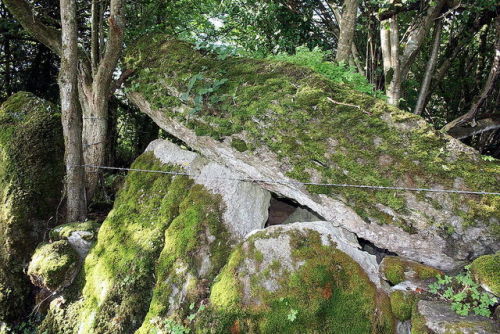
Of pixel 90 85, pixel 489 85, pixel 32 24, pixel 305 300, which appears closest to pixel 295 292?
pixel 305 300

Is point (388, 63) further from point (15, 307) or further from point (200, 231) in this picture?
point (15, 307)

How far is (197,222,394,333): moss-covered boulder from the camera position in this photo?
3.11 meters

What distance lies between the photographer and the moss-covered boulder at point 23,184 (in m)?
4.63

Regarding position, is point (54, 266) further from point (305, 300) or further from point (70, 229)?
point (305, 300)

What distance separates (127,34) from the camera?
21.7 ft

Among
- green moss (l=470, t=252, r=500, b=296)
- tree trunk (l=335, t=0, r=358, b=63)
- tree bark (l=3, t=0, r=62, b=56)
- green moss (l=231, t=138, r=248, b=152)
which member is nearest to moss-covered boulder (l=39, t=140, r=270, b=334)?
green moss (l=231, t=138, r=248, b=152)

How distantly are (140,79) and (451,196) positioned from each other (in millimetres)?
4732

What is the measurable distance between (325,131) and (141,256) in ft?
9.34

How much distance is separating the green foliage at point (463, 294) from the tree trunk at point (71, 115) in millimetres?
5164

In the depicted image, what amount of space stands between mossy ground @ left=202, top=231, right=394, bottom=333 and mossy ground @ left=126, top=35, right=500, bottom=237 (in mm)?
699

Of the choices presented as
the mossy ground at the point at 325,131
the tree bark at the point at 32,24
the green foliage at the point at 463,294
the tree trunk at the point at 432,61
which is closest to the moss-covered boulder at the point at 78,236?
the mossy ground at the point at 325,131

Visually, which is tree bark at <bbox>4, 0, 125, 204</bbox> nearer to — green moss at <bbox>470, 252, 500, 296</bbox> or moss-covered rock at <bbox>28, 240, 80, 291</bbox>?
moss-covered rock at <bbox>28, 240, 80, 291</bbox>

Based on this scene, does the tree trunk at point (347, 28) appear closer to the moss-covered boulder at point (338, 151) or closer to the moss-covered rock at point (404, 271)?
the moss-covered boulder at point (338, 151)

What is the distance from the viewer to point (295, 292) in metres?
3.23
